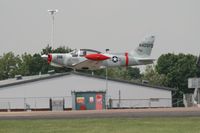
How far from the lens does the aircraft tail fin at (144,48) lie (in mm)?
55275

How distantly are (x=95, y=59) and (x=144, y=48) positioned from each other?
7119 mm

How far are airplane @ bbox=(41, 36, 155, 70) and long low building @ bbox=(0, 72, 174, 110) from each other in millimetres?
28471

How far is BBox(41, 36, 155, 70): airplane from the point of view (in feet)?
168

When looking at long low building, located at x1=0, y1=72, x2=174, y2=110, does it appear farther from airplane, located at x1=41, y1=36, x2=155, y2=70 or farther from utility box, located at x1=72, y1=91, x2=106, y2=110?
airplane, located at x1=41, y1=36, x2=155, y2=70

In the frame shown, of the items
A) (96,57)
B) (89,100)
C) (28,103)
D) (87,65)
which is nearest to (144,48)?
(96,57)

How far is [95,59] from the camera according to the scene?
5119cm

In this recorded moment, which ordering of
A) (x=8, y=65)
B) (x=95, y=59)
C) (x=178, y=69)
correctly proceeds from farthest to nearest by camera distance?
(x=8, y=65)
(x=178, y=69)
(x=95, y=59)

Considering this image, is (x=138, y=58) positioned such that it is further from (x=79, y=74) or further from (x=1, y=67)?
(x=1, y=67)

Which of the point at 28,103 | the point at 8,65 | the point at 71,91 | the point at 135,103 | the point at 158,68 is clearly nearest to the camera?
the point at 135,103

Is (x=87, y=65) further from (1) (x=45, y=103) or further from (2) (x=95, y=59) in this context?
(1) (x=45, y=103)

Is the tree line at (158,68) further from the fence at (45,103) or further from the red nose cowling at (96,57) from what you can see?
the red nose cowling at (96,57)

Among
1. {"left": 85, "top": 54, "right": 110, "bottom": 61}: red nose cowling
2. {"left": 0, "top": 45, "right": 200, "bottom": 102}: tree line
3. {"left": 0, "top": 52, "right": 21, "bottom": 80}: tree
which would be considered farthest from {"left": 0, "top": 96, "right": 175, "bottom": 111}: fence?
{"left": 0, "top": 52, "right": 21, "bottom": 80}: tree

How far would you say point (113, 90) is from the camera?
296 ft

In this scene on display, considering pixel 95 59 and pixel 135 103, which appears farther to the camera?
pixel 135 103
